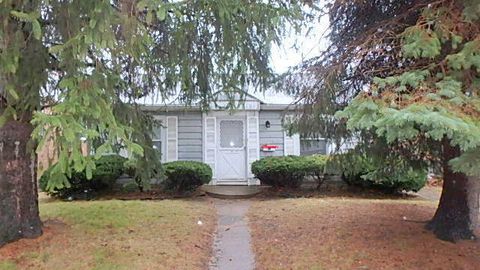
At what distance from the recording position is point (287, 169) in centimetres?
1247

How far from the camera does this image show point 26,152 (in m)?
6.52

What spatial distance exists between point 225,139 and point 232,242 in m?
6.96

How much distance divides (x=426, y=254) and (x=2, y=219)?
19.0 feet

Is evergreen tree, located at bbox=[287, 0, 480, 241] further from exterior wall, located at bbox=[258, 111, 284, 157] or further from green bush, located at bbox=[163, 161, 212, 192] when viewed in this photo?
exterior wall, located at bbox=[258, 111, 284, 157]

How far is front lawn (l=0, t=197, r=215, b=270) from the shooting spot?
600cm

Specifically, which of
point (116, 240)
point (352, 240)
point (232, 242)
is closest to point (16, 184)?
point (116, 240)

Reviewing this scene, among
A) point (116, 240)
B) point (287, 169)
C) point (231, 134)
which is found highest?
point (231, 134)

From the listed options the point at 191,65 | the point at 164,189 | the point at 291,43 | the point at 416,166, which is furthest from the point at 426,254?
the point at 164,189

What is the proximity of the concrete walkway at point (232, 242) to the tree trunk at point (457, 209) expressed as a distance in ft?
9.71

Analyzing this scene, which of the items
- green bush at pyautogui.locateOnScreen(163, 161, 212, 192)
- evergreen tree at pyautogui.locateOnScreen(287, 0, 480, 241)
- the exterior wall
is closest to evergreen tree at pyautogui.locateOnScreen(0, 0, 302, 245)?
evergreen tree at pyautogui.locateOnScreen(287, 0, 480, 241)

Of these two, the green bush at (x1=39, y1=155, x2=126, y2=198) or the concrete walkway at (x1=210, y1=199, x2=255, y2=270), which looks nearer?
the concrete walkway at (x1=210, y1=199, x2=255, y2=270)

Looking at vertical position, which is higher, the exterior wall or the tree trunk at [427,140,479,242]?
the exterior wall

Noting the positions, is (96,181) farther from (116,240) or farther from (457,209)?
(457,209)

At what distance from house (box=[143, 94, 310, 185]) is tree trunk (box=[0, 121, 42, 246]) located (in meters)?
7.47
